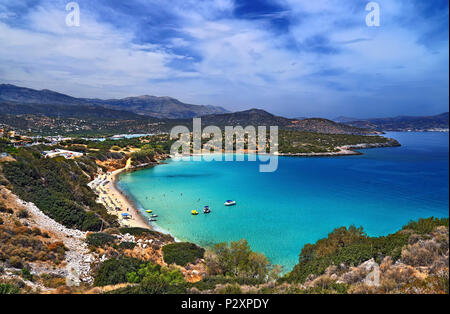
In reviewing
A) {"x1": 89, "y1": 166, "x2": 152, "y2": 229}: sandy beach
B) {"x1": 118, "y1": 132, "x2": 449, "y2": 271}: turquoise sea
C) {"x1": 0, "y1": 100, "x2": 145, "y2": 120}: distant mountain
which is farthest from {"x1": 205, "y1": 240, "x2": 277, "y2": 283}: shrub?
{"x1": 0, "y1": 100, "x2": 145, "y2": 120}: distant mountain

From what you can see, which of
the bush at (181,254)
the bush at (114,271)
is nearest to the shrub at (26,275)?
the bush at (114,271)

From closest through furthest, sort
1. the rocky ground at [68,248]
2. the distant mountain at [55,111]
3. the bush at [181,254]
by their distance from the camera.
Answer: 1. the rocky ground at [68,248]
2. the bush at [181,254]
3. the distant mountain at [55,111]

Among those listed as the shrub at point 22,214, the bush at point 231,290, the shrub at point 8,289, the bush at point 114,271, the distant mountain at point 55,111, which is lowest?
the bush at point 114,271

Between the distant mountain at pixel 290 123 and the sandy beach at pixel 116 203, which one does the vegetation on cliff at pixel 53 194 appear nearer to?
the sandy beach at pixel 116 203

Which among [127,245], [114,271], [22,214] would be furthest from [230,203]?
[22,214]

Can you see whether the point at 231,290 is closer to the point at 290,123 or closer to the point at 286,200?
the point at 286,200

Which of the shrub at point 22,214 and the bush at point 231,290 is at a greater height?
the shrub at point 22,214

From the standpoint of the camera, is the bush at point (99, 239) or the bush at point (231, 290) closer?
the bush at point (231, 290)
